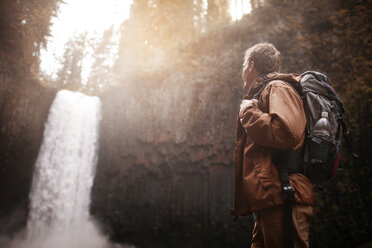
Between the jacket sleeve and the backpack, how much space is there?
0.23 feet

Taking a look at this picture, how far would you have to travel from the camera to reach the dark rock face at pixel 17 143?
7.72 m

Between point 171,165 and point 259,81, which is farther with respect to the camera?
point 171,165

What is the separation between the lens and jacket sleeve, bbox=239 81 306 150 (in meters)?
1.58

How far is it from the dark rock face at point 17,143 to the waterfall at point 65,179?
343mm

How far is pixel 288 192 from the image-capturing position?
1.56 meters

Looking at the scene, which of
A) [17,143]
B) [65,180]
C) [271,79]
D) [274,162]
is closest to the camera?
[274,162]

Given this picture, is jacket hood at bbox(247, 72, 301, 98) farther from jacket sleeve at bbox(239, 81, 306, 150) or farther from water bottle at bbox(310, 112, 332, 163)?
water bottle at bbox(310, 112, 332, 163)

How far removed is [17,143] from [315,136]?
9987mm

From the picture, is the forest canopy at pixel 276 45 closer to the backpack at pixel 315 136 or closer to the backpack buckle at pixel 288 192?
the backpack at pixel 315 136

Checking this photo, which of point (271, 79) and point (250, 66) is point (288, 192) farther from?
point (250, 66)

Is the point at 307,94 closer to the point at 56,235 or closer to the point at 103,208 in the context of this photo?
the point at 103,208

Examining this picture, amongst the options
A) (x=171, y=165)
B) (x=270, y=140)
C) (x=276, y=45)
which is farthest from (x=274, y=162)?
(x=171, y=165)

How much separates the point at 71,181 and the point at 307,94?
1020 centimetres

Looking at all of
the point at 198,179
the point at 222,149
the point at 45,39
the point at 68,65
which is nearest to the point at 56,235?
the point at 198,179
